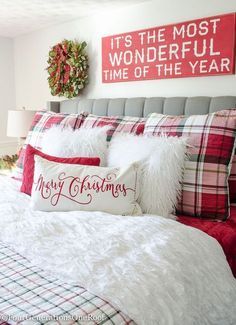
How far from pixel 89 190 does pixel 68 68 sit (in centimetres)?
175

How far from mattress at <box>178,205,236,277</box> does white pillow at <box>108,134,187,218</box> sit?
0.14 m

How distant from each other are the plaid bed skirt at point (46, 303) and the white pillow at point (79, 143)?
37.6 inches

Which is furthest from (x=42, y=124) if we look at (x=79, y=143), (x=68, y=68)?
(x=68, y=68)

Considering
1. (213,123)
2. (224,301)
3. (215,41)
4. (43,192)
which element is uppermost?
(215,41)

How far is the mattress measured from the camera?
4.81 ft

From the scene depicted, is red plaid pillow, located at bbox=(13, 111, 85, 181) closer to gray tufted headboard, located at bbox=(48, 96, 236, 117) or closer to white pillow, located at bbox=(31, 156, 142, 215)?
gray tufted headboard, located at bbox=(48, 96, 236, 117)

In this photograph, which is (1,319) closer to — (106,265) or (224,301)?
(106,265)

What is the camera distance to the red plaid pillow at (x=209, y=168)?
1638 mm

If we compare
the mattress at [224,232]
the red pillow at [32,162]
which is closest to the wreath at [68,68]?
the red pillow at [32,162]

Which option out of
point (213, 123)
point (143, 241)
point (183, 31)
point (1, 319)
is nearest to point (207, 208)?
point (213, 123)

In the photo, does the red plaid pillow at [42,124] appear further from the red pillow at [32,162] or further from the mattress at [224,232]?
the mattress at [224,232]

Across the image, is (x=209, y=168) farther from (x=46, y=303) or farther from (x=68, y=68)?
(x=68, y=68)

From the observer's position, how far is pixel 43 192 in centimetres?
161

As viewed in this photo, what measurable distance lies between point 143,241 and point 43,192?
0.61 metres
